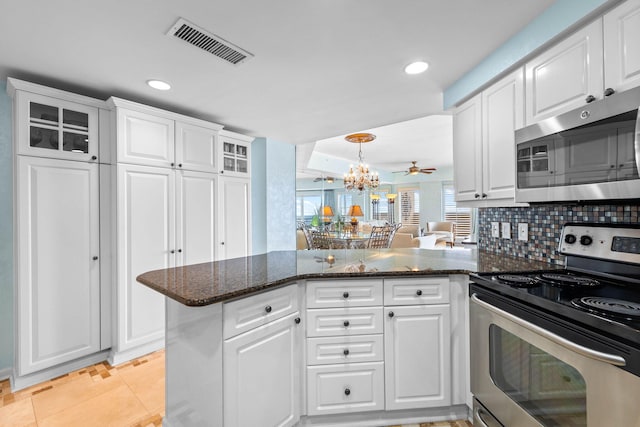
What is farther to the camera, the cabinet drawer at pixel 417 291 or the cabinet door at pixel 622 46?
the cabinet drawer at pixel 417 291

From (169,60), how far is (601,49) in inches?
92.8

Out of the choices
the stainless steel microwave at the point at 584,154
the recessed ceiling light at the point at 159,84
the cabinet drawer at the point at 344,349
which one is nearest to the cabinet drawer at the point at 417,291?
the cabinet drawer at the point at 344,349

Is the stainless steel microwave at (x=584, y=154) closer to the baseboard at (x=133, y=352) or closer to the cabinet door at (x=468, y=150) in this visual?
the cabinet door at (x=468, y=150)

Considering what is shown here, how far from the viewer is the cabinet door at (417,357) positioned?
65.9 inches

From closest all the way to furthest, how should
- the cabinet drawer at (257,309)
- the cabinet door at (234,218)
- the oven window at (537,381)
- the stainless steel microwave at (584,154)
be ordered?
the oven window at (537,381) → the stainless steel microwave at (584,154) → the cabinet drawer at (257,309) → the cabinet door at (234,218)

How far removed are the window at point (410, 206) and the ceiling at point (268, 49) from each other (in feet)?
24.4

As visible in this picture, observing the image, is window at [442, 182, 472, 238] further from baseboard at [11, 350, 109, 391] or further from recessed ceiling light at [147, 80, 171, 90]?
baseboard at [11, 350, 109, 391]

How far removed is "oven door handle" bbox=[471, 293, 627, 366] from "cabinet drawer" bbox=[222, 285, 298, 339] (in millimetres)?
935

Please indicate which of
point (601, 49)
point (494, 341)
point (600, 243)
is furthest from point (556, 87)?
point (494, 341)

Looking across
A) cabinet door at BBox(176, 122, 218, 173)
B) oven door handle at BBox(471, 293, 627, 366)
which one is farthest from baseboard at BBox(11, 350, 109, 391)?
oven door handle at BBox(471, 293, 627, 366)

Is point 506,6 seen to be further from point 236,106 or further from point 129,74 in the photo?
point 129,74

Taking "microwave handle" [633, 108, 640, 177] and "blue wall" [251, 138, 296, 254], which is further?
"blue wall" [251, 138, 296, 254]

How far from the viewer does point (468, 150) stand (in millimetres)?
2199

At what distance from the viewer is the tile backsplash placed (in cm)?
149
